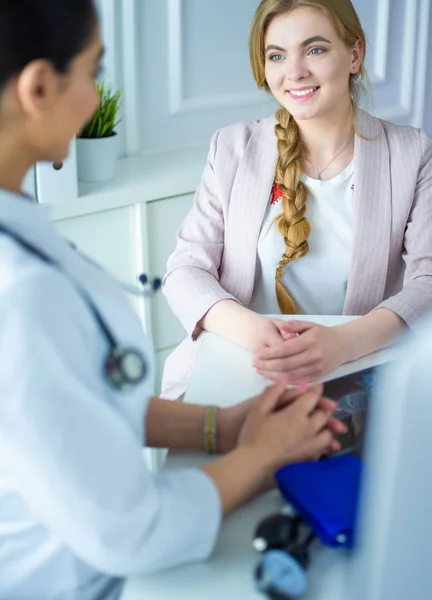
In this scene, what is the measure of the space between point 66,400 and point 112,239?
155 centimetres

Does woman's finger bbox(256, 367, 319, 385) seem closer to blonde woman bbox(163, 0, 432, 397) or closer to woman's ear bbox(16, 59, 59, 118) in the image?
blonde woman bbox(163, 0, 432, 397)

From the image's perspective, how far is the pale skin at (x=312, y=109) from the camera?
1427 mm

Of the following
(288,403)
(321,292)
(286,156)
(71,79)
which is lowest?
(321,292)

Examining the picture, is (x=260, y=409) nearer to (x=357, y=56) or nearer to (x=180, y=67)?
(x=357, y=56)

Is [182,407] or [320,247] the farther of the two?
[320,247]

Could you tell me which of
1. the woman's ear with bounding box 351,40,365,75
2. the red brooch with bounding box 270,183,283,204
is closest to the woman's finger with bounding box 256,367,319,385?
the red brooch with bounding box 270,183,283,204

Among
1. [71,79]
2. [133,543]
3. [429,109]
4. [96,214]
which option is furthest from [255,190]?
[429,109]

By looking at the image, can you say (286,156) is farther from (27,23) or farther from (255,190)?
(27,23)

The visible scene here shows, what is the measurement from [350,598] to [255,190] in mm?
1058

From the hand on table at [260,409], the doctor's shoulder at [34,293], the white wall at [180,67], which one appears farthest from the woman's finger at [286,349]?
the white wall at [180,67]

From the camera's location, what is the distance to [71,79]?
0.86 metres

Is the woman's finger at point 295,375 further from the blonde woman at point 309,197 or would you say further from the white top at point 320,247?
the white top at point 320,247

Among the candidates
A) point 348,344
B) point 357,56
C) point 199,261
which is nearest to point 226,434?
point 348,344

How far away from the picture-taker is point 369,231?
1.71m
